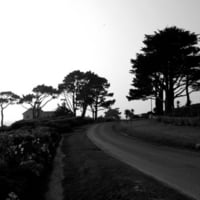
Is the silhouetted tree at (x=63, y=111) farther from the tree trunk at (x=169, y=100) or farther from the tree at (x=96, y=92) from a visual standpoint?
the tree trunk at (x=169, y=100)

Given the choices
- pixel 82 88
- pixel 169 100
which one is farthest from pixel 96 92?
pixel 169 100

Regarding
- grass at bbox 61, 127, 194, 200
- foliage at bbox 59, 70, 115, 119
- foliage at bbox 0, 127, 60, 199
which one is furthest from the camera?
foliage at bbox 59, 70, 115, 119

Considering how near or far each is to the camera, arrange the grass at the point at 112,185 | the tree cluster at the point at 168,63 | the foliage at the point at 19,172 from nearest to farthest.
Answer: the foliage at the point at 19,172 < the grass at the point at 112,185 < the tree cluster at the point at 168,63

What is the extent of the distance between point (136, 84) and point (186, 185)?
28433 millimetres

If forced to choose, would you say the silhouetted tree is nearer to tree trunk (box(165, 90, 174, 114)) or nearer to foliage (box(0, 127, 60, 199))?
tree trunk (box(165, 90, 174, 114))

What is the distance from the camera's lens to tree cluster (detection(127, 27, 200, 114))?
3061cm

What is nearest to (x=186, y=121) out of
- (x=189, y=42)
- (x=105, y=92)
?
(x=189, y=42)

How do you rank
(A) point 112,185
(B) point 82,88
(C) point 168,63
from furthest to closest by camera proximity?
(B) point 82,88, (C) point 168,63, (A) point 112,185

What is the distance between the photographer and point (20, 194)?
5.96m

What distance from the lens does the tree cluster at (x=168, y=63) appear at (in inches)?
1205

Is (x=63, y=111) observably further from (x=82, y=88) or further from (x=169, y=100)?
(x=169, y=100)

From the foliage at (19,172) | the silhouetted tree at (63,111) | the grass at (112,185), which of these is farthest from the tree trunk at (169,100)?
the silhouetted tree at (63,111)

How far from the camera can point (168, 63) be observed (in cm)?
3169

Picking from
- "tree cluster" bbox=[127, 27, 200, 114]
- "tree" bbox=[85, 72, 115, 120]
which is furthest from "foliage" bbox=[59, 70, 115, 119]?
"tree cluster" bbox=[127, 27, 200, 114]
